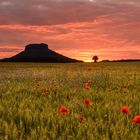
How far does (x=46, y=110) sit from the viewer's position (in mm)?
6480

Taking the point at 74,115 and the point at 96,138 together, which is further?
the point at 74,115

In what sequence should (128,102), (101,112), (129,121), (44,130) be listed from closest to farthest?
1. (44,130)
2. (129,121)
3. (101,112)
4. (128,102)

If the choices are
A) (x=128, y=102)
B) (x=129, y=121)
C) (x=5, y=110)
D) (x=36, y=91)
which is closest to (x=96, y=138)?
(x=129, y=121)

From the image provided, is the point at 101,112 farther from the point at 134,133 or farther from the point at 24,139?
the point at 24,139

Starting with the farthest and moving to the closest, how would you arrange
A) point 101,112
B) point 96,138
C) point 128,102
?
point 128,102 < point 101,112 < point 96,138

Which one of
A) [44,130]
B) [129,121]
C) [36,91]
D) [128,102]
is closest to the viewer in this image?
[44,130]

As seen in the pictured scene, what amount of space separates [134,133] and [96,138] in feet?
2.30

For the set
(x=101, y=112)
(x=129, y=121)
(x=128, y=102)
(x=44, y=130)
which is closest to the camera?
(x=44, y=130)

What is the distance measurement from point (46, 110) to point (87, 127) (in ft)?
4.86

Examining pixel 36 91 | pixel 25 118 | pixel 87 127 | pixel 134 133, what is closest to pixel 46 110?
pixel 25 118

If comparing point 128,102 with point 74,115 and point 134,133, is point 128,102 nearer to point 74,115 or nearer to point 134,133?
point 74,115

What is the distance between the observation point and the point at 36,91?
1018 centimetres

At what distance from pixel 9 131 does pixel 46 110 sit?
5.18 feet

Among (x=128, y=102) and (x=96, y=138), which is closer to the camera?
(x=96, y=138)
